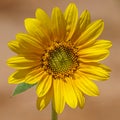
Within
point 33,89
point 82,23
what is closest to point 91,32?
point 82,23

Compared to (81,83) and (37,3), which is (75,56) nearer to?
(81,83)

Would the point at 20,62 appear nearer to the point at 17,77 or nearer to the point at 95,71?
the point at 17,77

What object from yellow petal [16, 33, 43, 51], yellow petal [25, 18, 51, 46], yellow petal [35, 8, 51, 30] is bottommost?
yellow petal [16, 33, 43, 51]

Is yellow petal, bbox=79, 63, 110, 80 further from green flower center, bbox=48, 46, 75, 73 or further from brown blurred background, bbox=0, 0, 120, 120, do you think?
brown blurred background, bbox=0, 0, 120, 120

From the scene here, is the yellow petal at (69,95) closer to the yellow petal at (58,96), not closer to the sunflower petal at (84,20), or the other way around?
the yellow petal at (58,96)

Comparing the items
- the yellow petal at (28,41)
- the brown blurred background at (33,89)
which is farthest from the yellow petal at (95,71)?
the brown blurred background at (33,89)

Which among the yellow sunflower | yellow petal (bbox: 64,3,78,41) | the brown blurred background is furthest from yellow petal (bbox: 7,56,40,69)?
the brown blurred background

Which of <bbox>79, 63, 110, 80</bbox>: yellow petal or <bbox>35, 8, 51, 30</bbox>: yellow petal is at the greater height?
<bbox>35, 8, 51, 30</bbox>: yellow petal
